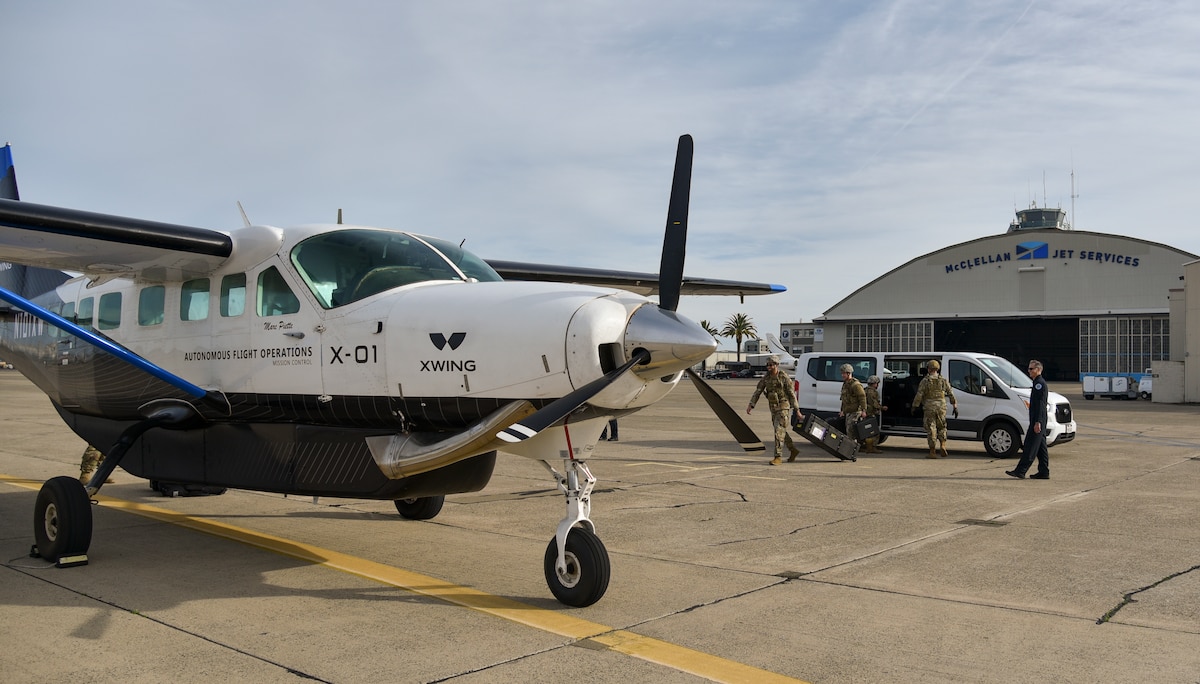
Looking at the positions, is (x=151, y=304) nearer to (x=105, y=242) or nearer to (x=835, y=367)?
(x=105, y=242)

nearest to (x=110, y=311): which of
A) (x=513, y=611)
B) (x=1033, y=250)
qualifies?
(x=513, y=611)

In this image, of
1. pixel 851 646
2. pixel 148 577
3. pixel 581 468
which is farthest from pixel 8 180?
pixel 851 646

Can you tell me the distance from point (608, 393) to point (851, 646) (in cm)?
194

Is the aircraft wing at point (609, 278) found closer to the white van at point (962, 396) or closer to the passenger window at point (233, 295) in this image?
the passenger window at point (233, 295)

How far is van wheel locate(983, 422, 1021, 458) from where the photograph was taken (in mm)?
14852

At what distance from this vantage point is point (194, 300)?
7.55m

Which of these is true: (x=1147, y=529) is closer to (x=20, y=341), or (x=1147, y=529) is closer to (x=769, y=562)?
(x=769, y=562)

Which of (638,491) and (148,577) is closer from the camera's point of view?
(148,577)

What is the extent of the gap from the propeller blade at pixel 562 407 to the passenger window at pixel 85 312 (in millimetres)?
5843

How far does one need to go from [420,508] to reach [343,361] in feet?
9.90

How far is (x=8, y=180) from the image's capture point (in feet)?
37.8

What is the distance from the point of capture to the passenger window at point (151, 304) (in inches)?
310

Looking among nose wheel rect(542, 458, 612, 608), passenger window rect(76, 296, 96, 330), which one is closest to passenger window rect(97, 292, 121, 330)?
passenger window rect(76, 296, 96, 330)

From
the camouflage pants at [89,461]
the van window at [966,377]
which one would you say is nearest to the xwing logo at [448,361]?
the camouflage pants at [89,461]
